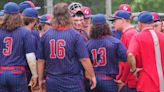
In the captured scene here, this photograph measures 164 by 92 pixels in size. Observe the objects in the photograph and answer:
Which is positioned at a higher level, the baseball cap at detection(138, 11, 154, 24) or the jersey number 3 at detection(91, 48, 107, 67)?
the baseball cap at detection(138, 11, 154, 24)

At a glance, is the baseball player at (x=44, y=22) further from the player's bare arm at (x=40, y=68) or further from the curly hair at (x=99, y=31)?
the player's bare arm at (x=40, y=68)

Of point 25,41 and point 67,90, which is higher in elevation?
point 25,41

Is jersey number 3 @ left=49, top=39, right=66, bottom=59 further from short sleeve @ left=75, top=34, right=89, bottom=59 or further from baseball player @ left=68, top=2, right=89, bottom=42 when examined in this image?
baseball player @ left=68, top=2, right=89, bottom=42

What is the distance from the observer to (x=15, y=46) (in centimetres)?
704

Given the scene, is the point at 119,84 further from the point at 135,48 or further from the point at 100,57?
the point at 135,48

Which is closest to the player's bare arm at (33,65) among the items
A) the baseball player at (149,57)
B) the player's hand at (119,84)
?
the player's hand at (119,84)

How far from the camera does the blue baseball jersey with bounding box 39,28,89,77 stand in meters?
6.56

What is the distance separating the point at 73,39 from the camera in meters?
Answer: 6.57

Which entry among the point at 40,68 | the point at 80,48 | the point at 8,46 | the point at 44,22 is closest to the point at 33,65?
the point at 40,68

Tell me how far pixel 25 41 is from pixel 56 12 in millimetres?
774

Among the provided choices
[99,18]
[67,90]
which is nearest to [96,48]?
[99,18]

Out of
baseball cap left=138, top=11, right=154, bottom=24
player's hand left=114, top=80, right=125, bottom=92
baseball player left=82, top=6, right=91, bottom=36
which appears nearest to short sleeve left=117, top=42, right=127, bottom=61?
player's hand left=114, top=80, right=125, bottom=92

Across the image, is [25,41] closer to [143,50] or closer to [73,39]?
[73,39]

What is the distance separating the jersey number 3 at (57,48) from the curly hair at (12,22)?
0.75 m
